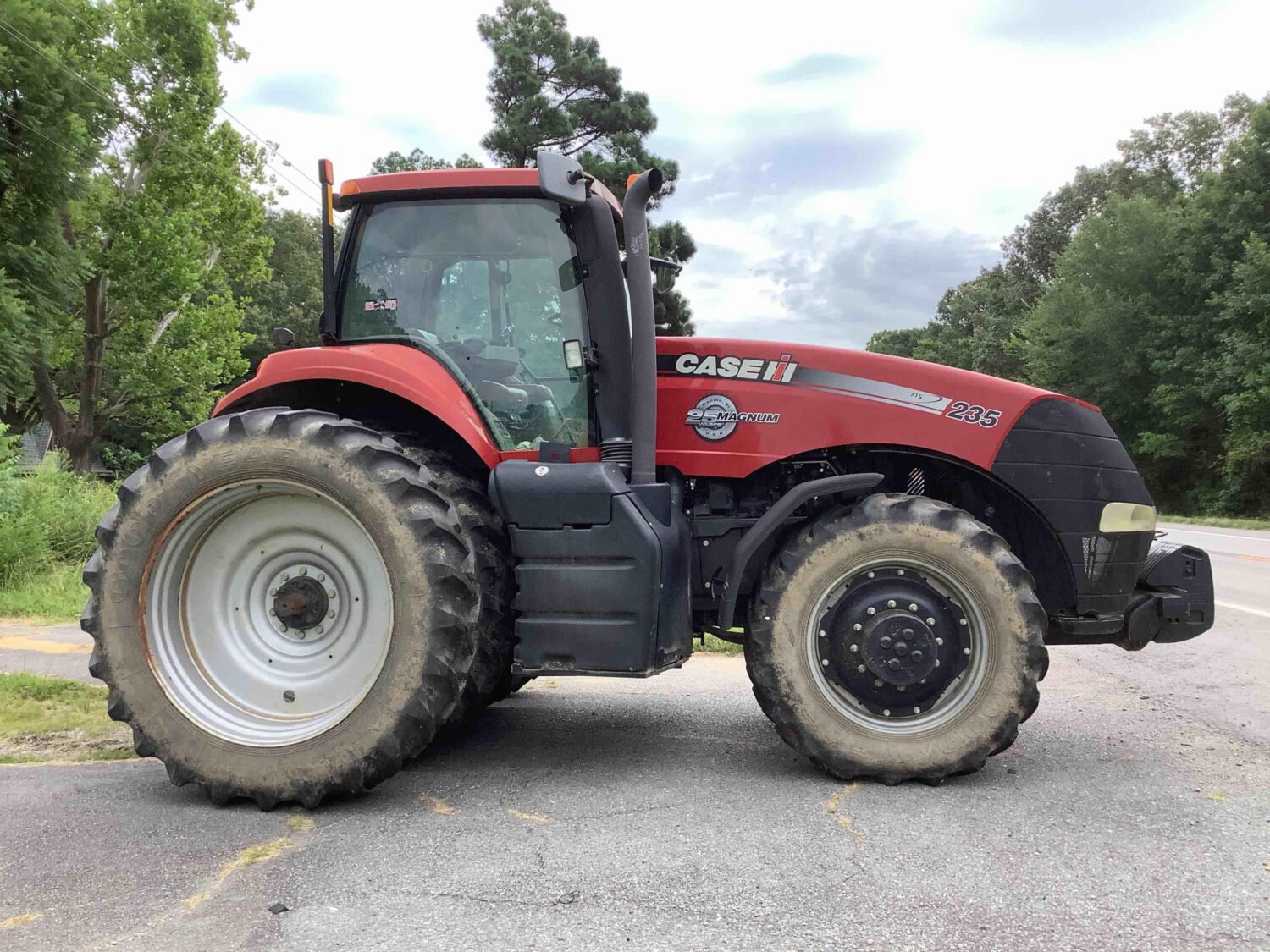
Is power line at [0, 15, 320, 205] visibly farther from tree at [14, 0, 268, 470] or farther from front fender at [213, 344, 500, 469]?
front fender at [213, 344, 500, 469]

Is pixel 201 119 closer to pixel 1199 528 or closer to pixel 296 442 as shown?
pixel 296 442

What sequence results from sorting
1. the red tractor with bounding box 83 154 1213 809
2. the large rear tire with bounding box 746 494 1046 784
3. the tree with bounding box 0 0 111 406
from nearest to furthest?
the red tractor with bounding box 83 154 1213 809 < the large rear tire with bounding box 746 494 1046 784 < the tree with bounding box 0 0 111 406

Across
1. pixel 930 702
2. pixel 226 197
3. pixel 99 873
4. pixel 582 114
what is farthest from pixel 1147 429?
pixel 99 873

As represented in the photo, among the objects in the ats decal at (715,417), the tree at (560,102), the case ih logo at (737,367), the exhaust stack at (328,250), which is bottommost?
the ats decal at (715,417)

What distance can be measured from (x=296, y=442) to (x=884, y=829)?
241 cm

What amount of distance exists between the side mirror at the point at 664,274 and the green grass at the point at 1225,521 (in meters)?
22.4

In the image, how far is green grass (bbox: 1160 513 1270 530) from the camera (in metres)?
21.7

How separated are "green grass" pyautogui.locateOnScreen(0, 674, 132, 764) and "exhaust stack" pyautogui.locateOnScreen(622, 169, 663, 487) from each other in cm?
247

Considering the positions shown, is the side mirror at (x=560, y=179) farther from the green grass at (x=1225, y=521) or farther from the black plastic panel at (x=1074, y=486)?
the green grass at (x=1225, y=521)

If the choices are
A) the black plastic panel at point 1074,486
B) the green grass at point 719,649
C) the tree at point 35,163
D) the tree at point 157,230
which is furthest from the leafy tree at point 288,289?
the black plastic panel at point 1074,486

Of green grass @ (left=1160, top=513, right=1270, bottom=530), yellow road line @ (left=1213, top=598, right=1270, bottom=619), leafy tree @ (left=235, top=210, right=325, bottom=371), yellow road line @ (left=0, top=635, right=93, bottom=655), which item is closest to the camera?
yellow road line @ (left=0, top=635, right=93, bottom=655)

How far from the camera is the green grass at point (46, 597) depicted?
7.01 metres

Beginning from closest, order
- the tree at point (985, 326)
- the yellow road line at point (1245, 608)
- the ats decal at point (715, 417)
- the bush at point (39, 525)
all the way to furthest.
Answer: the ats decal at point (715, 417) < the yellow road line at point (1245, 608) < the bush at point (39, 525) < the tree at point (985, 326)

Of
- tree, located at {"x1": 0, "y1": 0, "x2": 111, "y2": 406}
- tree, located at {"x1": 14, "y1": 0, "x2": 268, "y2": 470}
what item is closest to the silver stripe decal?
tree, located at {"x1": 0, "y1": 0, "x2": 111, "y2": 406}
